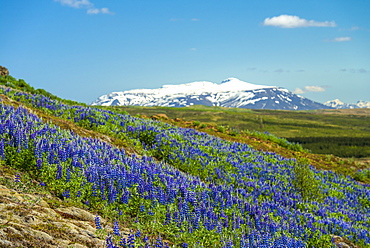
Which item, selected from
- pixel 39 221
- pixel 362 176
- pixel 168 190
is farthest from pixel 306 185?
pixel 39 221

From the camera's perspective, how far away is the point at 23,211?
728cm

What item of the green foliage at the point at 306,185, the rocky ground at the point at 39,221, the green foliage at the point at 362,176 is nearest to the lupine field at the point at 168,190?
the green foliage at the point at 306,185

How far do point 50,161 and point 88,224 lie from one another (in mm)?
2987

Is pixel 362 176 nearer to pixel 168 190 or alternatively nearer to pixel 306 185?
pixel 306 185

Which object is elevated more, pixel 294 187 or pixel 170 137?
pixel 170 137

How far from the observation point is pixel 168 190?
37.1 feet

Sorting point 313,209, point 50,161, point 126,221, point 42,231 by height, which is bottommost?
point 313,209

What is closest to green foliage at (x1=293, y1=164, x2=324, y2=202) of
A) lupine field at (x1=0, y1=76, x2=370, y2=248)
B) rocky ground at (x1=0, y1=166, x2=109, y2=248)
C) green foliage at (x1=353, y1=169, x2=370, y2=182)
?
lupine field at (x1=0, y1=76, x2=370, y2=248)

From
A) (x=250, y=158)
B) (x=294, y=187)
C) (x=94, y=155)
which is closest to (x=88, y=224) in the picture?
(x=94, y=155)

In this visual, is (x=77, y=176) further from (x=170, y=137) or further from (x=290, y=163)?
(x=290, y=163)

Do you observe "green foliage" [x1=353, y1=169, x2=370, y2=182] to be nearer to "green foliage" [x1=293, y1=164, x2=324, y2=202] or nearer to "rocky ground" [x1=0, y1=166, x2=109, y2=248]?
"green foliage" [x1=293, y1=164, x2=324, y2=202]

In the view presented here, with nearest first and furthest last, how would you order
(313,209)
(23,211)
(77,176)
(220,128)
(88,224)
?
(23,211) < (88,224) < (77,176) < (313,209) < (220,128)

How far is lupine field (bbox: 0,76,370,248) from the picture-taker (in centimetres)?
952

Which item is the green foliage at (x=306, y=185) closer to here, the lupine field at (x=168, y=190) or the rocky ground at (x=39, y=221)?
the lupine field at (x=168, y=190)
